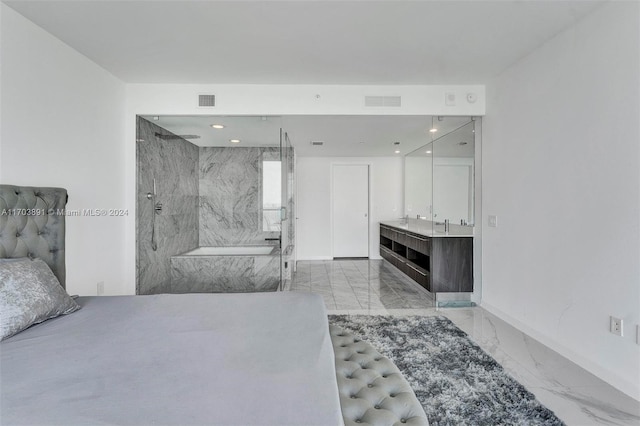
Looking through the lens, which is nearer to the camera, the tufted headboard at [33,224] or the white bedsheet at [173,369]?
the white bedsheet at [173,369]

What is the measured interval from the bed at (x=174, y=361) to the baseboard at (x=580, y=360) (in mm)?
1619

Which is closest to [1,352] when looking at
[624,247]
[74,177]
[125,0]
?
[74,177]

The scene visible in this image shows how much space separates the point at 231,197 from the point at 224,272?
1027 mm

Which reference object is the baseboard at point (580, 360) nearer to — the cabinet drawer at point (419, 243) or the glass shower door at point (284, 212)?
the cabinet drawer at point (419, 243)

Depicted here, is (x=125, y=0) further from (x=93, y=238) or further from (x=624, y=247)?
(x=624, y=247)

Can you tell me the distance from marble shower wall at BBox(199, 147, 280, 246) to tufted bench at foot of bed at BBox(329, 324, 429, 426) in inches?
108

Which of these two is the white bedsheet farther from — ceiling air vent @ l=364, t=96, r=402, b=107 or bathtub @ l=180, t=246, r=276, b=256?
ceiling air vent @ l=364, t=96, r=402, b=107

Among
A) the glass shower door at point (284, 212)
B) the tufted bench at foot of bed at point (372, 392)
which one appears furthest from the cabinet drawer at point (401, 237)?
the tufted bench at foot of bed at point (372, 392)

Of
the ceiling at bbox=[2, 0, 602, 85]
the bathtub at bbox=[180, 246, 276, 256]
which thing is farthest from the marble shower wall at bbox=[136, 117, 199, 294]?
the ceiling at bbox=[2, 0, 602, 85]

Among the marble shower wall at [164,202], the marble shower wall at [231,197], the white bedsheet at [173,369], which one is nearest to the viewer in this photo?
the white bedsheet at [173,369]

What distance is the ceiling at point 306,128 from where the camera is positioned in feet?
11.7

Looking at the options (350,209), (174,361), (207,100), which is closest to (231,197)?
(207,100)

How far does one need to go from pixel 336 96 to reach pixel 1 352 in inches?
127

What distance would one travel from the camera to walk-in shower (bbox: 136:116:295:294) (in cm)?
362
